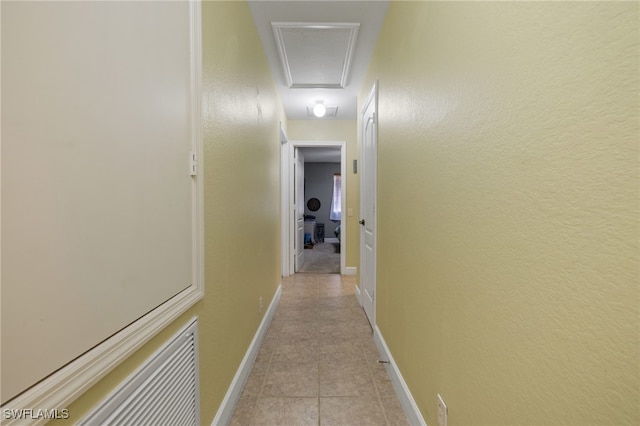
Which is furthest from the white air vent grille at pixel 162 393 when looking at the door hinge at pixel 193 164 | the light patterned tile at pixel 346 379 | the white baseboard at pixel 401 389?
the white baseboard at pixel 401 389

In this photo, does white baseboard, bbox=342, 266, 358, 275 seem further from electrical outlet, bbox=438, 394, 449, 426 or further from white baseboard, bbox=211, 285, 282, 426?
electrical outlet, bbox=438, 394, 449, 426

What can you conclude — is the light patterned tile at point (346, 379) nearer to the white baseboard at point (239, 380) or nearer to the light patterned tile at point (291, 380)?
the light patterned tile at point (291, 380)

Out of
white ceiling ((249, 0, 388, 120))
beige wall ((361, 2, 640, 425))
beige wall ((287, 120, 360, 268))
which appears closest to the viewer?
beige wall ((361, 2, 640, 425))

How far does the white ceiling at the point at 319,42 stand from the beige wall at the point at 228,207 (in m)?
0.18

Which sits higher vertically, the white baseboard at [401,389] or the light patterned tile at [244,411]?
the white baseboard at [401,389]

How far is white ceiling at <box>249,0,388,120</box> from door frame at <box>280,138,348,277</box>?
3.21 feet

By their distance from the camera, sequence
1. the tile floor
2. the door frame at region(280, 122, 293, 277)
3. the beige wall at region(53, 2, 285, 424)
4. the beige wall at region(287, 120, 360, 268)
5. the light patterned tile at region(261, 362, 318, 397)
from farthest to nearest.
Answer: the beige wall at region(287, 120, 360, 268) < the door frame at region(280, 122, 293, 277) < the light patterned tile at region(261, 362, 318, 397) < the tile floor < the beige wall at region(53, 2, 285, 424)

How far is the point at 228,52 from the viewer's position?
5.03ft

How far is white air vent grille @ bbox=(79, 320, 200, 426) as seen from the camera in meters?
0.68

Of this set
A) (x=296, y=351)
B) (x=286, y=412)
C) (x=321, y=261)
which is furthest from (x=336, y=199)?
(x=286, y=412)

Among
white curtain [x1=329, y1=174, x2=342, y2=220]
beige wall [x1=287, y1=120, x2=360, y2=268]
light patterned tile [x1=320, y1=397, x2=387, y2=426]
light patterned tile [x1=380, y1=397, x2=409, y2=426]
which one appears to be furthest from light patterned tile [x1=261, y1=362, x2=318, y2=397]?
white curtain [x1=329, y1=174, x2=342, y2=220]

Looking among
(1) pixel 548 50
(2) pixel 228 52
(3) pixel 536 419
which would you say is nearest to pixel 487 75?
(1) pixel 548 50

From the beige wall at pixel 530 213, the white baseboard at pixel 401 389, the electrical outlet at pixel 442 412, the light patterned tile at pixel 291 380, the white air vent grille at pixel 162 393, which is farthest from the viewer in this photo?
the light patterned tile at pixel 291 380

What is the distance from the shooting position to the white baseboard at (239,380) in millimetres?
1380
